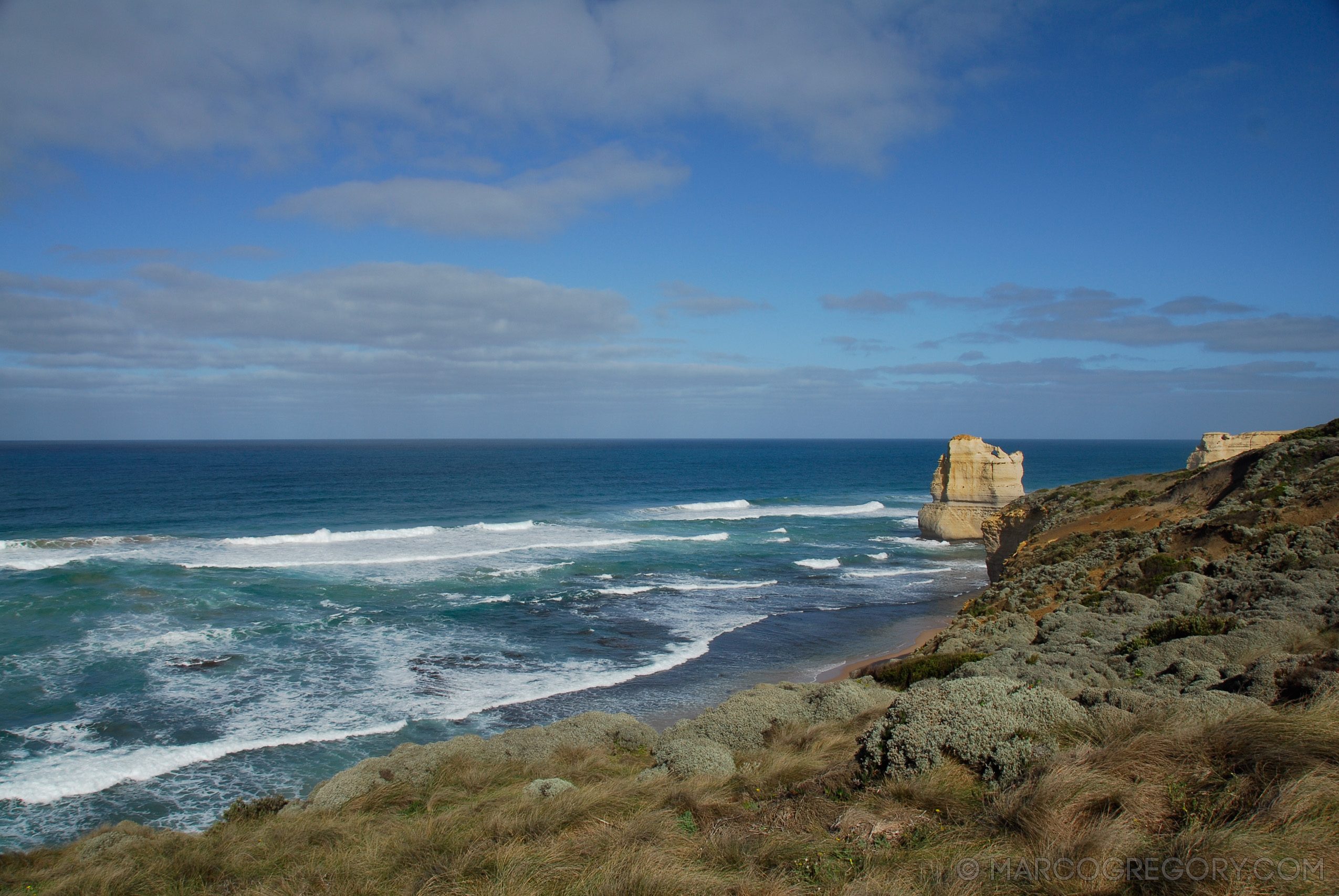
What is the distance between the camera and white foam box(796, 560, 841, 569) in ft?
117

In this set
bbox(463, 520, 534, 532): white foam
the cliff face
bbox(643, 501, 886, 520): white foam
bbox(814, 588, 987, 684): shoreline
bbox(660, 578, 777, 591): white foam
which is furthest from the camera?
bbox(643, 501, 886, 520): white foam

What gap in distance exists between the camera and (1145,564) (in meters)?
16.6

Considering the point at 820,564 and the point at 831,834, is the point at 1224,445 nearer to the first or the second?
the point at 820,564

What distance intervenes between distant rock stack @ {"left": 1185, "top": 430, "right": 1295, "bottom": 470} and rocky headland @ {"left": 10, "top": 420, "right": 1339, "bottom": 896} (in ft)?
108

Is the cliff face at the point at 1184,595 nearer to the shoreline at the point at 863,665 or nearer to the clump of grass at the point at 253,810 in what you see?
the shoreline at the point at 863,665

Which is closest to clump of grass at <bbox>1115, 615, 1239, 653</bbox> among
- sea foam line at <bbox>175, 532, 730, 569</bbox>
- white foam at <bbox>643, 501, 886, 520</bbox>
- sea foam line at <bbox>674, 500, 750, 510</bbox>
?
sea foam line at <bbox>175, 532, 730, 569</bbox>

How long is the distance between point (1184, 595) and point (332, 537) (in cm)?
4162

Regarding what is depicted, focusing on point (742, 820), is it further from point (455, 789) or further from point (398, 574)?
point (398, 574)

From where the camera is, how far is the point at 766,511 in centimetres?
5878

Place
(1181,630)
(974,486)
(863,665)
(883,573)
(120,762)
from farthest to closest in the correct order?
(974,486) < (883,573) < (863,665) < (120,762) < (1181,630)

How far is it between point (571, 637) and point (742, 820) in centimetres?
1749

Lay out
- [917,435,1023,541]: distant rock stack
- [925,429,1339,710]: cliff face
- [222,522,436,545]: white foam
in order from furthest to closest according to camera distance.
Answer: [917,435,1023,541]: distant rock stack, [222,522,436,545]: white foam, [925,429,1339,710]: cliff face

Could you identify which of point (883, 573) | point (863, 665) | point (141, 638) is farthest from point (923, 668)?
point (141, 638)

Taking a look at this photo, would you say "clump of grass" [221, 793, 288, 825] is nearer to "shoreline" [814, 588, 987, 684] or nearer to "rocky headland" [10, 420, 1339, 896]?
"rocky headland" [10, 420, 1339, 896]
